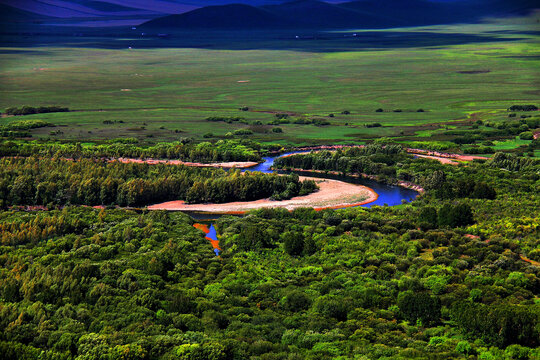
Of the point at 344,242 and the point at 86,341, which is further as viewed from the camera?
the point at 344,242

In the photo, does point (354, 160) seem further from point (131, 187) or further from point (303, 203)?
point (131, 187)

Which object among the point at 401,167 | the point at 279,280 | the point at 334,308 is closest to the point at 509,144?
the point at 401,167

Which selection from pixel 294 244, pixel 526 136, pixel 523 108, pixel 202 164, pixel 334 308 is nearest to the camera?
pixel 334 308

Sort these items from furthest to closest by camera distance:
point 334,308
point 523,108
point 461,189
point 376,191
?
1. point 523,108
2. point 376,191
3. point 461,189
4. point 334,308

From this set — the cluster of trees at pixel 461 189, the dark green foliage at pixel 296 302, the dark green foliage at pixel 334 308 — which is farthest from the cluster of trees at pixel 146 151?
the dark green foliage at pixel 334 308

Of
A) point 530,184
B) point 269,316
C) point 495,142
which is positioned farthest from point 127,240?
point 495,142

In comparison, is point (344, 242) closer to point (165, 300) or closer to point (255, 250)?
point (255, 250)

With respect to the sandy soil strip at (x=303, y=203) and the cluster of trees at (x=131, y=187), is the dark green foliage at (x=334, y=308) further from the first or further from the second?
the cluster of trees at (x=131, y=187)
